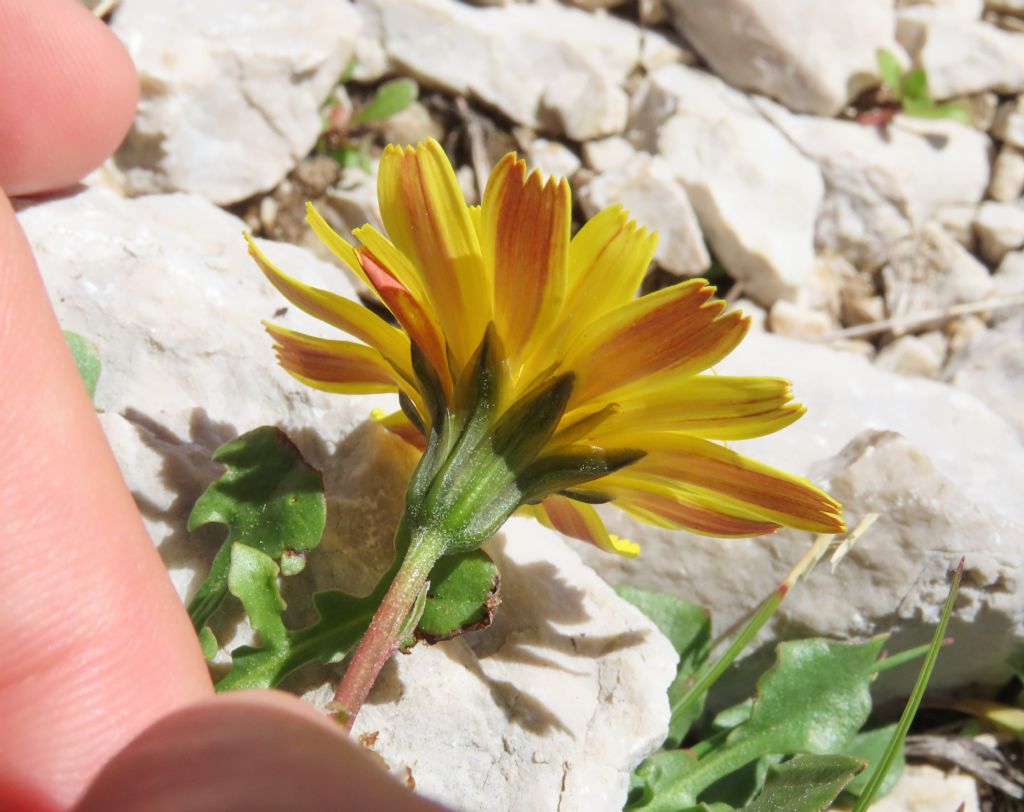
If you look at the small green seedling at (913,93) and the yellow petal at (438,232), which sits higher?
the yellow petal at (438,232)

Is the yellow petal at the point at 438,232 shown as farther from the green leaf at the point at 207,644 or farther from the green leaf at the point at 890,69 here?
the green leaf at the point at 890,69

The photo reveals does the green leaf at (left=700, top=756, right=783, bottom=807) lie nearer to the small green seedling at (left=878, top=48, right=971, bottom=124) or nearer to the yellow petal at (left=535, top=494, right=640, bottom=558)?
the yellow petal at (left=535, top=494, right=640, bottom=558)

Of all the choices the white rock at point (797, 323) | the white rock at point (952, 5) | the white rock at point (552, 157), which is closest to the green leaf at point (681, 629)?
the white rock at point (797, 323)

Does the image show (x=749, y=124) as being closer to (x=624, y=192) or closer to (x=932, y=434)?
(x=624, y=192)

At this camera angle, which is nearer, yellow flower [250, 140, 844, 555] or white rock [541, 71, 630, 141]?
yellow flower [250, 140, 844, 555]

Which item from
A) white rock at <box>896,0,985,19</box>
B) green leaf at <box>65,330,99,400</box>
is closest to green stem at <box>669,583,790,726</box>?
green leaf at <box>65,330,99,400</box>

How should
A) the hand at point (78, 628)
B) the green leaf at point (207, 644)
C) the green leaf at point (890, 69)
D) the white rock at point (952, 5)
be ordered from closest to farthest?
the hand at point (78, 628)
the green leaf at point (207, 644)
the green leaf at point (890, 69)
the white rock at point (952, 5)

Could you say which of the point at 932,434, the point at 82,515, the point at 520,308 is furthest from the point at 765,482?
the point at 932,434
